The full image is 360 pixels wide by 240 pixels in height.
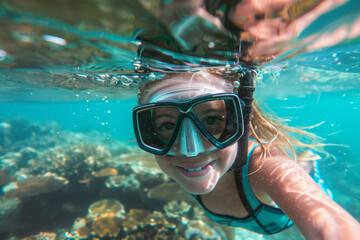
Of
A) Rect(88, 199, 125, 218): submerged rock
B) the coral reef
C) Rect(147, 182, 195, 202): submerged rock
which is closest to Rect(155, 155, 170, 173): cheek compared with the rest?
the coral reef

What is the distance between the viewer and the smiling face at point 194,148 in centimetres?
245

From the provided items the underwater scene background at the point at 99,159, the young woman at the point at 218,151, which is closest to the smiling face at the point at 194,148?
the young woman at the point at 218,151

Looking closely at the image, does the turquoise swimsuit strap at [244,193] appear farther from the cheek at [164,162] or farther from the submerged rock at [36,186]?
the submerged rock at [36,186]

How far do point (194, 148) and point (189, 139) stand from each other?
0.14m

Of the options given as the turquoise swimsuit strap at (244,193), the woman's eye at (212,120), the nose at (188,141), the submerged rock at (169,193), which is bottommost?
the submerged rock at (169,193)

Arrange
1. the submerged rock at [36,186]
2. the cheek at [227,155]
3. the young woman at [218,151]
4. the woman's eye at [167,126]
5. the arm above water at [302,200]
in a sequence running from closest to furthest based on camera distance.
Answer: the arm above water at [302,200] < the young woman at [218,151] < the cheek at [227,155] < the woman's eye at [167,126] < the submerged rock at [36,186]

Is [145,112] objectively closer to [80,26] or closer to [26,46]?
[80,26]

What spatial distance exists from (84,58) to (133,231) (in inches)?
207

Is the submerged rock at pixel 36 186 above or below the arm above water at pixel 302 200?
below

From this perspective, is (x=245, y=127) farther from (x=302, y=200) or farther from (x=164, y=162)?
(x=164, y=162)

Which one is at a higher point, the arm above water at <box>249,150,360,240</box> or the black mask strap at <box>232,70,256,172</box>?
the black mask strap at <box>232,70,256,172</box>

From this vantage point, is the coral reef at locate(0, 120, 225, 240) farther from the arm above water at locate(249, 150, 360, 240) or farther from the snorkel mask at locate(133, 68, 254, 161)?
the snorkel mask at locate(133, 68, 254, 161)

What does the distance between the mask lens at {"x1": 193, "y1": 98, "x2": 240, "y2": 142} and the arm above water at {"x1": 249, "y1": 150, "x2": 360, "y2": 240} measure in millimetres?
682

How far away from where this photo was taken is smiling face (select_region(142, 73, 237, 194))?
245cm
